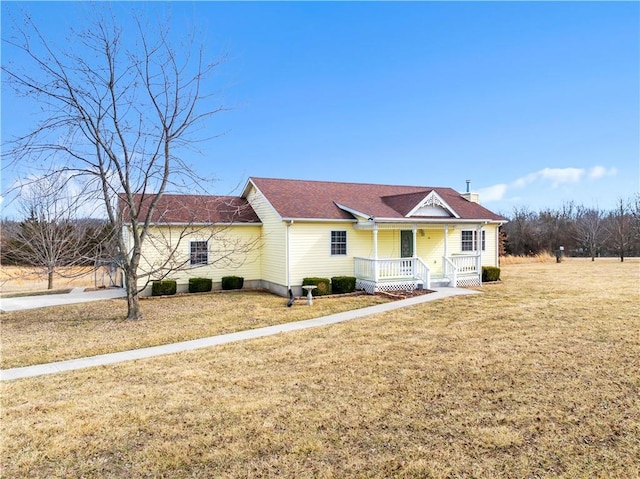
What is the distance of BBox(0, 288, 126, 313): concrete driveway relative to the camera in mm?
13945

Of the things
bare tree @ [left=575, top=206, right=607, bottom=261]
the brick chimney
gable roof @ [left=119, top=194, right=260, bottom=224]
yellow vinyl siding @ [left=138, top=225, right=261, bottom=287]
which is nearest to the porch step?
yellow vinyl siding @ [left=138, top=225, right=261, bottom=287]

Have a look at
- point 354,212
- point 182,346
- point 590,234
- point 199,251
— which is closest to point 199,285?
point 199,251

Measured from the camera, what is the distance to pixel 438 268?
1952 centimetres

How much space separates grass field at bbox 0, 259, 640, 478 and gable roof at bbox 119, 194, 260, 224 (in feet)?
27.5

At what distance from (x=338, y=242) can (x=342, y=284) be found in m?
2.07

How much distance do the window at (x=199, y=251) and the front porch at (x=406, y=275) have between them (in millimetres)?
6526

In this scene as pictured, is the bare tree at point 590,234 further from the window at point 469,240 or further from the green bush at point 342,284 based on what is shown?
the green bush at point 342,284

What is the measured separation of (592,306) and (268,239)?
12.2 metres

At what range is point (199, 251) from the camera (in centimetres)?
1717

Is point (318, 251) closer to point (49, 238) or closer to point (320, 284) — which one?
point (320, 284)

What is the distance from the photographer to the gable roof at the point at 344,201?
16.9 m

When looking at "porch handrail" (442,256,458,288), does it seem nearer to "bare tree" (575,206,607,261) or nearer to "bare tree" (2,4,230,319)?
"bare tree" (2,4,230,319)

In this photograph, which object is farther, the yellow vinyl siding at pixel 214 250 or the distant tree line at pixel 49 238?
the distant tree line at pixel 49 238

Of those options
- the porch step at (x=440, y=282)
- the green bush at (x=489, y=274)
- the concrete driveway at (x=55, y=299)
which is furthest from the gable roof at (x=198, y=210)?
the green bush at (x=489, y=274)
